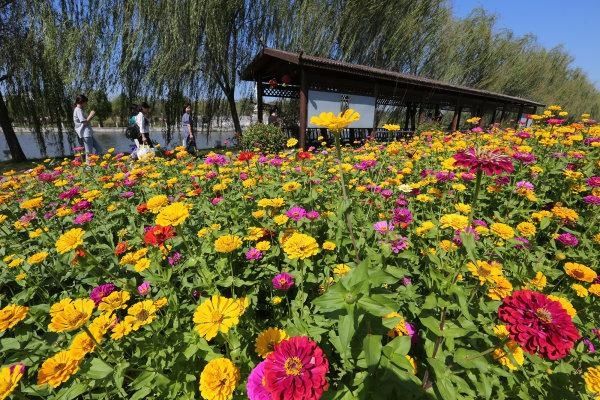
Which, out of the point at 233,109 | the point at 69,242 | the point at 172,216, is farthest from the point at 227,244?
the point at 233,109

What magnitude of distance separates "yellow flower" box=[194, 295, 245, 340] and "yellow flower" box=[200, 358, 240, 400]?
0.33ft

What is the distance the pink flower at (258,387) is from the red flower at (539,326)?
2.41ft

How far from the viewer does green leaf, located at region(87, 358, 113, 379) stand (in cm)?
104

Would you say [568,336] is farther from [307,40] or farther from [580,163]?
[307,40]

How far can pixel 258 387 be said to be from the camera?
870 mm

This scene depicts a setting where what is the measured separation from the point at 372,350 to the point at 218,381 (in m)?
0.52

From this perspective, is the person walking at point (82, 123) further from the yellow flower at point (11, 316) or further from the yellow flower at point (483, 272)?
the yellow flower at point (483, 272)

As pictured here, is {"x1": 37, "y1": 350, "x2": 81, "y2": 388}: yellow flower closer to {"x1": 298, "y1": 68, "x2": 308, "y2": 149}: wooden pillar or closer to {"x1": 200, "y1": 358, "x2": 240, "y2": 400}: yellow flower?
{"x1": 200, "y1": 358, "x2": 240, "y2": 400}: yellow flower

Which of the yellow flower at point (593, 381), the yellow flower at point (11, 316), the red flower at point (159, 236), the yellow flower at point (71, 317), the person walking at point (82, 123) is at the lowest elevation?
the yellow flower at point (593, 381)

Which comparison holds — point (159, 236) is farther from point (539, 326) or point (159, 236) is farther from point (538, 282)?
point (538, 282)

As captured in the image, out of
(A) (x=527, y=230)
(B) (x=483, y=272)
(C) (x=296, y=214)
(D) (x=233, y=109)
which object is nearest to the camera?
(B) (x=483, y=272)

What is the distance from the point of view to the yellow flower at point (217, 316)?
1021 mm

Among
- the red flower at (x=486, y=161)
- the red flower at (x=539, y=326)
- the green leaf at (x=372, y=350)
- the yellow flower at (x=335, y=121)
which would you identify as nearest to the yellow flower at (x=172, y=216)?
the yellow flower at (x=335, y=121)

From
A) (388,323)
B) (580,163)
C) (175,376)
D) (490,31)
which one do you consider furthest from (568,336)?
(490,31)
